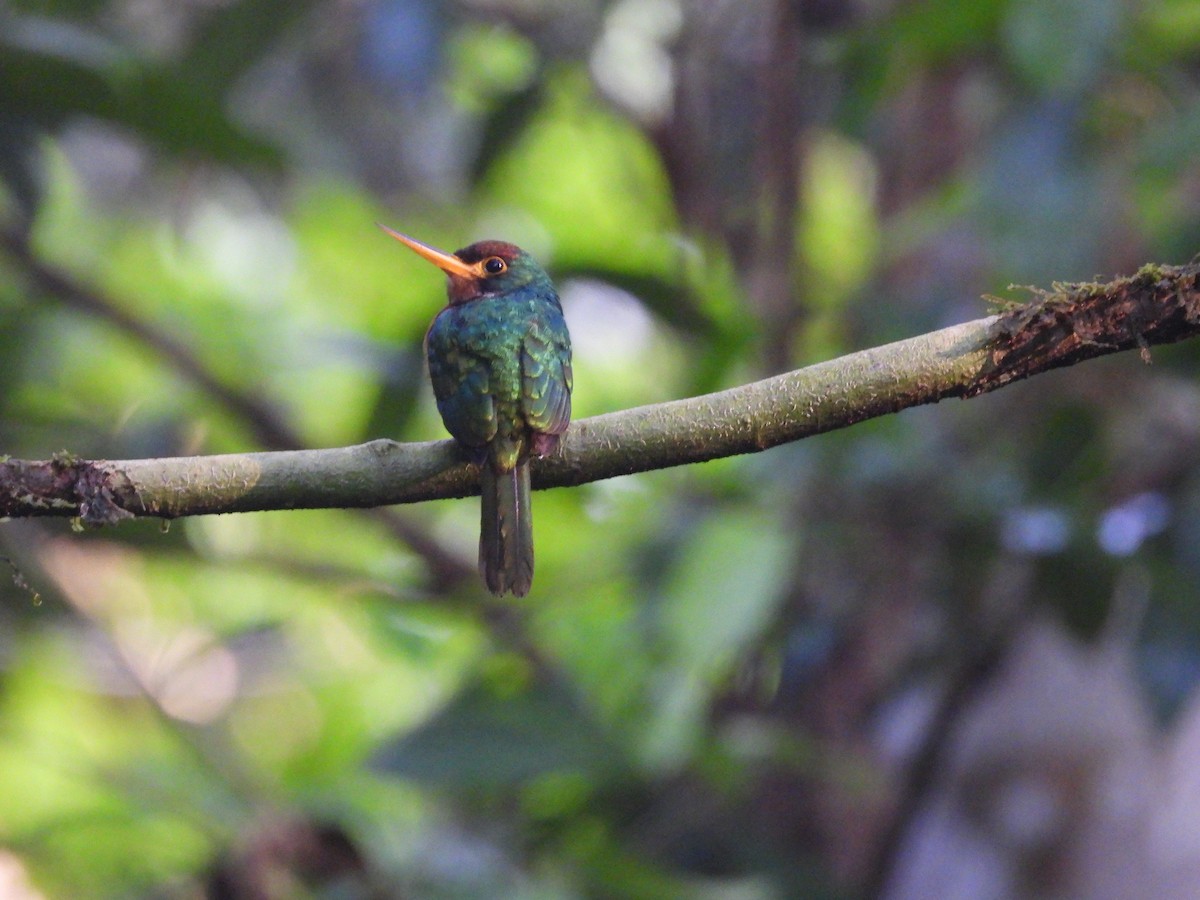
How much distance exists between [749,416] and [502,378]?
0.61 metres

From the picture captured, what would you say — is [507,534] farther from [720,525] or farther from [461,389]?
[720,525]

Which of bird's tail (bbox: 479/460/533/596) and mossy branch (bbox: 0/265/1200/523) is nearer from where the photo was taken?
mossy branch (bbox: 0/265/1200/523)

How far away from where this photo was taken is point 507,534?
1.81 meters

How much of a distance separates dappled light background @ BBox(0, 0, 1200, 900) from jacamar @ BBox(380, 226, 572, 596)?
1.97ft

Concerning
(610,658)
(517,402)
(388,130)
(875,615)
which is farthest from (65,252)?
(517,402)

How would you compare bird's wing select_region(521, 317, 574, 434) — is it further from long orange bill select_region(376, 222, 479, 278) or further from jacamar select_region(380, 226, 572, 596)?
long orange bill select_region(376, 222, 479, 278)

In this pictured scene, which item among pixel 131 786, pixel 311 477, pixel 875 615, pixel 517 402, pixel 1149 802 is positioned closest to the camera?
pixel 311 477

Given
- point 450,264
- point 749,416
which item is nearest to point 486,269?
point 450,264

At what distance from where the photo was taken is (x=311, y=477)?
57.8 inches

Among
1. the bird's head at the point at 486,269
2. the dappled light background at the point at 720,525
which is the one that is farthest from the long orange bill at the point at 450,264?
the dappled light background at the point at 720,525

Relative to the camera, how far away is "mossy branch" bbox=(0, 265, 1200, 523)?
4.66 feet

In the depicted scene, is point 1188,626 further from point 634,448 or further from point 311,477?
point 311,477

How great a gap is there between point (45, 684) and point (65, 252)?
1.57 m

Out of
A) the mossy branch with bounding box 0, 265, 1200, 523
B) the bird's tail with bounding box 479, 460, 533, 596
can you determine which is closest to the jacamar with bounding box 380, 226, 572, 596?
the bird's tail with bounding box 479, 460, 533, 596
